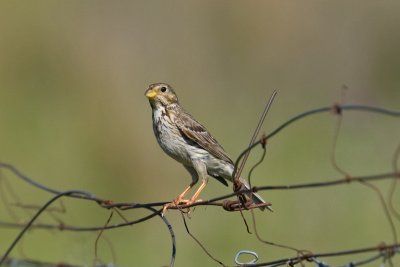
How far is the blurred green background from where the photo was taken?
10.5 meters

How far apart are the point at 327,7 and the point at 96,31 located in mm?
4371

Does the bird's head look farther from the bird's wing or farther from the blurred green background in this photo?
the blurred green background

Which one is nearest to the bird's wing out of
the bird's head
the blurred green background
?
the bird's head

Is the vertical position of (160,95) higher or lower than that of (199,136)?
higher

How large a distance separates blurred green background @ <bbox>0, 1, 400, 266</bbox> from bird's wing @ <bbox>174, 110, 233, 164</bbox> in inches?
73.0

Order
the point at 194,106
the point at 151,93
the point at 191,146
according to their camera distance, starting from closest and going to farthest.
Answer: the point at 191,146 < the point at 151,93 < the point at 194,106

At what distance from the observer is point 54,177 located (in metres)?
11.9

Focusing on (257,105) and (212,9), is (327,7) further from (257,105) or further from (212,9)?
(257,105)

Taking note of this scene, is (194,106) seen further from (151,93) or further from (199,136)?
(199,136)

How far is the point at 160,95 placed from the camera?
25.2 ft

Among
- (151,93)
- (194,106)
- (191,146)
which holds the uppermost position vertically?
(194,106)

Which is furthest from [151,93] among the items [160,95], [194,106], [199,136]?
[194,106]

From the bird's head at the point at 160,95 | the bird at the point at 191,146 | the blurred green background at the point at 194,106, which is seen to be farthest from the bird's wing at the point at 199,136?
the blurred green background at the point at 194,106

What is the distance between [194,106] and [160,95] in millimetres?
5957
